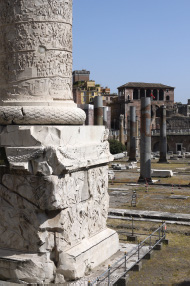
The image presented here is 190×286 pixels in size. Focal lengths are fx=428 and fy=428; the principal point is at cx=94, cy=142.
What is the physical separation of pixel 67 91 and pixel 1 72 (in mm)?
1137

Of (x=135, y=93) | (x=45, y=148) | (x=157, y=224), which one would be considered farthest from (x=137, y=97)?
(x=45, y=148)

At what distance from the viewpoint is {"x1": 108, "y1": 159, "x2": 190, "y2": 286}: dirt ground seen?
22.7 feet

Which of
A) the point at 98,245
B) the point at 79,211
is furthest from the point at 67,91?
the point at 98,245

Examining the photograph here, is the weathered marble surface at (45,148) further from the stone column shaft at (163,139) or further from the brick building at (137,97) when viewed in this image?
the brick building at (137,97)

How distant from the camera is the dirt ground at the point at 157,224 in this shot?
6918 millimetres

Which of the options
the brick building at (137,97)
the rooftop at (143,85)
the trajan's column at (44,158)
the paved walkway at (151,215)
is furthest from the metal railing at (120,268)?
the rooftop at (143,85)

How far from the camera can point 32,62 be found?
6.84 m

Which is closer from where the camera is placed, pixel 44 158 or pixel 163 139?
pixel 44 158

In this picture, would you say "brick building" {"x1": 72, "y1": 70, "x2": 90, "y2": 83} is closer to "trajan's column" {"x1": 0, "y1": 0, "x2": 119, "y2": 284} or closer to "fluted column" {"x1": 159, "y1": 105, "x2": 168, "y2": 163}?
"fluted column" {"x1": 159, "y1": 105, "x2": 168, "y2": 163}

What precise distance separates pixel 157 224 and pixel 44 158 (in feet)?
17.2

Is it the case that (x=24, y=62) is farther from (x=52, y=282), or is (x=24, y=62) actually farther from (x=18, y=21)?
(x=52, y=282)

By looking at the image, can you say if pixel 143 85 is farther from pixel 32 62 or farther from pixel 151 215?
pixel 32 62

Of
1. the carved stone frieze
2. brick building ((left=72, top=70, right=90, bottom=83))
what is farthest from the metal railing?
brick building ((left=72, top=70, right=90, bottom=83))

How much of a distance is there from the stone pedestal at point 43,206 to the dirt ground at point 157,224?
108 cm
